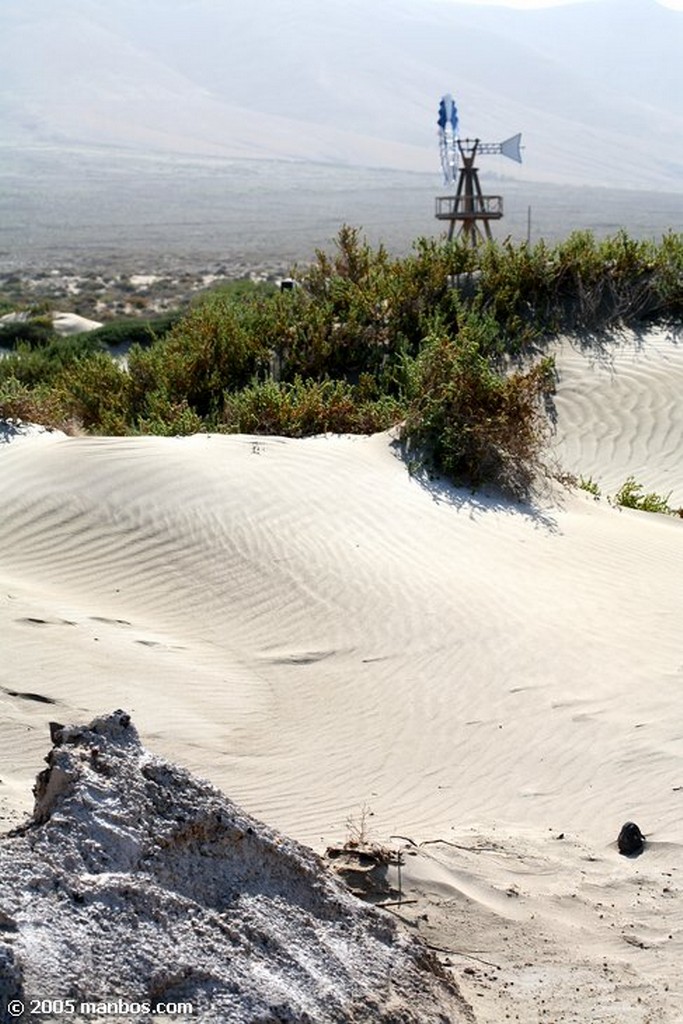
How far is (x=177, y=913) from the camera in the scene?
406cm

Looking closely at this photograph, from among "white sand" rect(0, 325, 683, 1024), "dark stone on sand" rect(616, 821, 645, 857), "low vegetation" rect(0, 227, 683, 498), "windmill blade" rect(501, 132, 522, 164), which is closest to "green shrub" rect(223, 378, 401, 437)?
"low vegetation" rect(0, 227, 683, 498)

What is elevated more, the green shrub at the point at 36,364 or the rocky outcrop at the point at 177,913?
the rocky outcrop at the point at 177,913

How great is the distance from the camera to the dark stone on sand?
6.08 meters

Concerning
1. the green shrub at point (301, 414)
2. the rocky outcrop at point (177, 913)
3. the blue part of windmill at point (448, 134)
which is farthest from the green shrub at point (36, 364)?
the rocky outcrop at point (177, 913)

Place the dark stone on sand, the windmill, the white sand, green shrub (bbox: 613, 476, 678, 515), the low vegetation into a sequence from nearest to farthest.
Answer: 1. the white sand
2. the dark stone on sand
3. the low vegetation
4. green shrub (bbox: 613, 476, 678, 515)
5. the windmill

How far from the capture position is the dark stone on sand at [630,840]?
608cm

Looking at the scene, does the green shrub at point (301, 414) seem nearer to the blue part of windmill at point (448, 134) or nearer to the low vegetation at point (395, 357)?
the low vegetation at point (395, 357)

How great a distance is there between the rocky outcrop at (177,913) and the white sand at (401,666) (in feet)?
1.79

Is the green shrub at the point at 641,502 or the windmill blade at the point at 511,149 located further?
the windmill blade at the point at 511,149

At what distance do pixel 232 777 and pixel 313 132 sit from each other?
638ft

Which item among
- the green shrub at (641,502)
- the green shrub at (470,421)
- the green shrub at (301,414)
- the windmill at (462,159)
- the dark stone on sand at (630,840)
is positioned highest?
the windmill at (462,159)

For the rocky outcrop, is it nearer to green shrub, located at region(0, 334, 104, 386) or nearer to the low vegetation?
the low vegetation

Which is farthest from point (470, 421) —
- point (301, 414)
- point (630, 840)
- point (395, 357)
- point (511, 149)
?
point (511, 149)

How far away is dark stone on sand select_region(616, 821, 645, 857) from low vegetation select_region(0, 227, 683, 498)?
5.85 m
